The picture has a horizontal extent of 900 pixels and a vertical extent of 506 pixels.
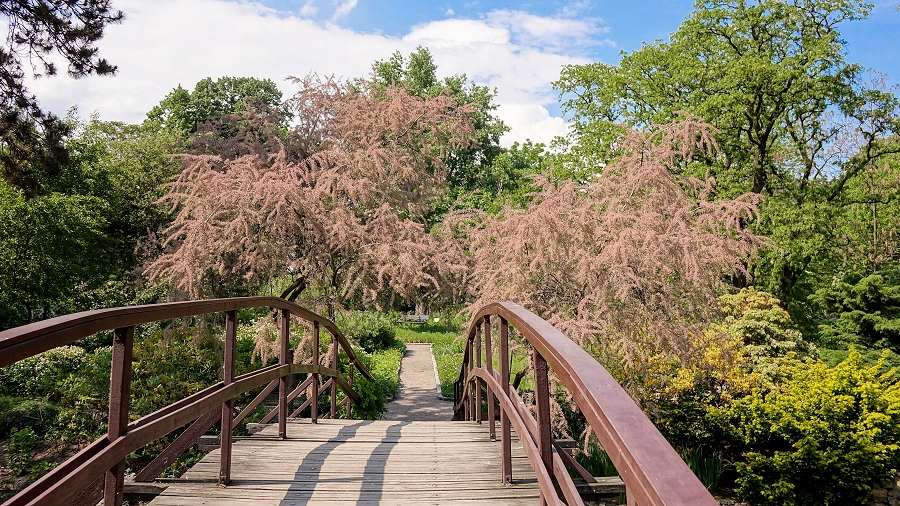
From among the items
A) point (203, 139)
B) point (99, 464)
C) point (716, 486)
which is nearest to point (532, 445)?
point (99, 464)

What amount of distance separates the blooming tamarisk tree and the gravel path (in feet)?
11.2

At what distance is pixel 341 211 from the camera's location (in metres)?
8.90

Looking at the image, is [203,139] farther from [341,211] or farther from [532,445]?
[532,445]

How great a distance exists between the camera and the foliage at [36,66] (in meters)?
8.05

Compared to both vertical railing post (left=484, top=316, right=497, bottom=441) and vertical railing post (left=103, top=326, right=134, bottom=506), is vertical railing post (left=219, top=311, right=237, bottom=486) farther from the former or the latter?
vertical railing post (left=484, top=316, right=497, bottom=441)

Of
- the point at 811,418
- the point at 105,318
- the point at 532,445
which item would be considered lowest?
the point at 811,418

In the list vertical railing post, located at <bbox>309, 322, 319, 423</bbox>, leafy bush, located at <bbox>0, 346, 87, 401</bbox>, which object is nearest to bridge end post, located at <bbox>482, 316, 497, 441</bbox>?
vertical railing post, located at <bbox>309, 322, 319, 423</bbox>

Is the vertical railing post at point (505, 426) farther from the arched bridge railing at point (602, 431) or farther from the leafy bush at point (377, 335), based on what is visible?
the leafy bush at point (377, 335)

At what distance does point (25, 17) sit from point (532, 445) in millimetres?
9176

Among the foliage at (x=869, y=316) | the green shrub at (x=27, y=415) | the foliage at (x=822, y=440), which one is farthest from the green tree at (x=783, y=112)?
the green shrub at (x=27, y=415)

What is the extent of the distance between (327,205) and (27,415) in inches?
244

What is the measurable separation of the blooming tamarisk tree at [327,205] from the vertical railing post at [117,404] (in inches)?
234

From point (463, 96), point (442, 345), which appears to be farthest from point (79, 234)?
point (463, 96)

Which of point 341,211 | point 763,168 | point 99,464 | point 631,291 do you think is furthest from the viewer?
point 763,168
